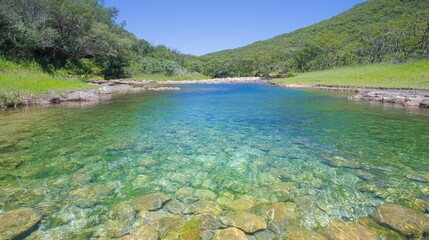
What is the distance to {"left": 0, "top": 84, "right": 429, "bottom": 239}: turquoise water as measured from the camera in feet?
13.1

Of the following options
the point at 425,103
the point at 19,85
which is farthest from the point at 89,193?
the point at 425,103

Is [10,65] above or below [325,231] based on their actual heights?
above

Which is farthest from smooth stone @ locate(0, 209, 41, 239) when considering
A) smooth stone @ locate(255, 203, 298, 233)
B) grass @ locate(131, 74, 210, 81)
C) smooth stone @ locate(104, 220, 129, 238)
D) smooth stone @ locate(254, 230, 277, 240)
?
grass @ locate(131, 74, 210, 81)

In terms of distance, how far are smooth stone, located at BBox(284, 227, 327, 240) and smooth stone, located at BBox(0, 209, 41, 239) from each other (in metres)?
3.64

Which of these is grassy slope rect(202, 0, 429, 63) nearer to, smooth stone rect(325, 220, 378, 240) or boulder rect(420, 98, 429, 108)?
boulder rect(420, 98, 429, 108)

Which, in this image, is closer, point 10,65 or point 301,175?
point 301,175

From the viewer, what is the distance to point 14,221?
3455mm

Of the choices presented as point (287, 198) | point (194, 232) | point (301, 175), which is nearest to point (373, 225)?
point (287, 198)

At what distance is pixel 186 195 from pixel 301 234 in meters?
2.08

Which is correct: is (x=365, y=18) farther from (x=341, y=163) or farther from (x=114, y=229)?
(x=114, y=229)

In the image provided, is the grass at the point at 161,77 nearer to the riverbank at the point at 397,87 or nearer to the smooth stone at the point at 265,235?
the riverbank at the point at 397,87

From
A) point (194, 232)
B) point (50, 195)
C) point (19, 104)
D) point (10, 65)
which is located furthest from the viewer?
point (10, 65)

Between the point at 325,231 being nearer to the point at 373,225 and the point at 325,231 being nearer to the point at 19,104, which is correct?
the point at 373,225

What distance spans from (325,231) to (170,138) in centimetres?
571
